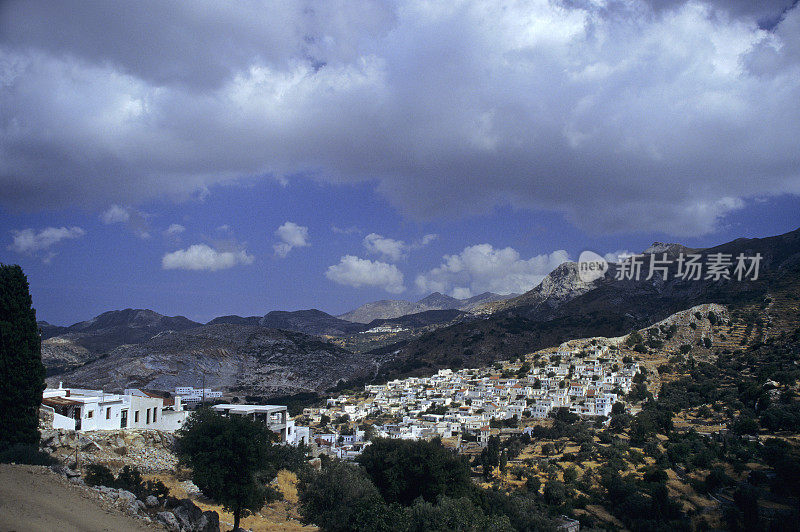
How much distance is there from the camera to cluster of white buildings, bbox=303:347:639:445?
48.0m

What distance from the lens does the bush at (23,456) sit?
15.4 m

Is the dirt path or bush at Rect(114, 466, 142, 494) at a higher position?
the dirt path

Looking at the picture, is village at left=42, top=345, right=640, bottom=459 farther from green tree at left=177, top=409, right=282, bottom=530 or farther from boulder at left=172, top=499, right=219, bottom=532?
boulder at left=172, top=499, right=219, bottom=532

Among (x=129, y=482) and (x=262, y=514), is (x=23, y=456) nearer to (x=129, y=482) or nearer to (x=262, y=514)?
(x=129, y=482)

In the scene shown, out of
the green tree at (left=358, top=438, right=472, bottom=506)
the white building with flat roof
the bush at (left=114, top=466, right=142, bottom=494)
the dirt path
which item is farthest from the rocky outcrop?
the green tree at (left=358, top=438, right=472, bottom=506)

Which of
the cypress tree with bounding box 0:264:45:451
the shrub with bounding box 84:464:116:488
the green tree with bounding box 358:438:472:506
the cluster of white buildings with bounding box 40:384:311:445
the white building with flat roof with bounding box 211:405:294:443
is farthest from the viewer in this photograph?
the white building with flat roof with bounding box 211:405:294:443

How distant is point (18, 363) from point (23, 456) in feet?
16.2

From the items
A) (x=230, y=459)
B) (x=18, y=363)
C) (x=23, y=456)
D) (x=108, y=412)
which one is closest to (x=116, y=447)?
(x=108, y=412)

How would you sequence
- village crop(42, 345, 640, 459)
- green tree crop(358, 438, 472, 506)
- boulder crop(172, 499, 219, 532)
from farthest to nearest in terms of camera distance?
village crop(42, 345, 640, 459) → green tree crop(358, 438, 472, 506) → boulder crop(172, 499, 219, 532)

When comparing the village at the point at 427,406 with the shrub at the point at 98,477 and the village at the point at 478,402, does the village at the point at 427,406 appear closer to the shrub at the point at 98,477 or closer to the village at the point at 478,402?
the village at the point at 478,402

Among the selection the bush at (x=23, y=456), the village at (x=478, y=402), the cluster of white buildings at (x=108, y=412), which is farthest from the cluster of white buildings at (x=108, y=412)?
the village at (x=478, y=402)

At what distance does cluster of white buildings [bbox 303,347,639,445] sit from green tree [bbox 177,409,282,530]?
921 inches

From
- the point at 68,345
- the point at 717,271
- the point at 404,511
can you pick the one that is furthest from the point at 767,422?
the point at 68,345

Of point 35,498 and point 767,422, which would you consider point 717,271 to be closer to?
point 767,422
